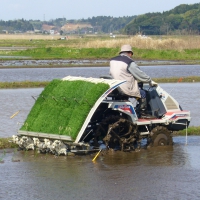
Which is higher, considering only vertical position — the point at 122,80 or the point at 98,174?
the point at 122,80

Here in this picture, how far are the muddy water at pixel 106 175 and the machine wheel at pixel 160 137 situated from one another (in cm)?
14

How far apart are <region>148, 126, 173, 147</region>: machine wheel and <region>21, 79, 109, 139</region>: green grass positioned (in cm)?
132

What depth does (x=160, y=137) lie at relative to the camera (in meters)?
10.3

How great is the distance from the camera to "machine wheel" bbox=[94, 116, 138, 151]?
971 cm

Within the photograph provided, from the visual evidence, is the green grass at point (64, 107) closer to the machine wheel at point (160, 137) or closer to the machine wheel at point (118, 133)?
the machine wheel at point (118, 133)

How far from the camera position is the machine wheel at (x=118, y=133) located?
971 cm

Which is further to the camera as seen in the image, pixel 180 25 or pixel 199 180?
pixel 180 25

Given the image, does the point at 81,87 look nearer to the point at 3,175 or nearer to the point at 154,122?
the point at 154,122

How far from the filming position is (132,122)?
9953 millimetres

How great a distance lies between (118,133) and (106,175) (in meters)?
1.72

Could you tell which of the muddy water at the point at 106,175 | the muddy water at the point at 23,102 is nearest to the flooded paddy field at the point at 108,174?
the muddy water at the point at 106,175

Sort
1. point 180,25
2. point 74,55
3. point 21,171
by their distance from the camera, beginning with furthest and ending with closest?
point 180,25
point 74,55
point 21,171

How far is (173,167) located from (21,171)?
218 centimetres

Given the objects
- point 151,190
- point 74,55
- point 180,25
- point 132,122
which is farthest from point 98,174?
point 180,25
